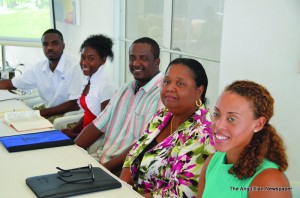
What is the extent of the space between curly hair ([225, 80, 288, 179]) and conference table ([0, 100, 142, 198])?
1.58 feet

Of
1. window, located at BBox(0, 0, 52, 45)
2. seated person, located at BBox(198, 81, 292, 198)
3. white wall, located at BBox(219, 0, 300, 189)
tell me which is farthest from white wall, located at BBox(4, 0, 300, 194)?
window, located at BBox(0, 0, 52, 45)

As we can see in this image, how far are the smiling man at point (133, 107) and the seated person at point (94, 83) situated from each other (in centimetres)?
21

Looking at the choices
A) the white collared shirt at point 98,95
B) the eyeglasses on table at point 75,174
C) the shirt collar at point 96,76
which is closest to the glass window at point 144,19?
the shirt collar at point 96,76

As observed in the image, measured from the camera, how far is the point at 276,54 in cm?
249

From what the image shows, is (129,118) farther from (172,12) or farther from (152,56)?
(172,12)

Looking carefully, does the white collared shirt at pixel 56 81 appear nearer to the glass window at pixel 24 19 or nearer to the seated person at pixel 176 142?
the glass window at pixel 24 19

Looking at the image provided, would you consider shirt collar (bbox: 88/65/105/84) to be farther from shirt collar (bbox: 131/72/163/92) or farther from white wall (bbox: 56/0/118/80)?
white wall (bbox: 56/0/118/80)

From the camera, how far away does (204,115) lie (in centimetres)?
192

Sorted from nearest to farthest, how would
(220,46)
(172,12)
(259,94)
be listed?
(259,94)
(220,46)
(172,12)

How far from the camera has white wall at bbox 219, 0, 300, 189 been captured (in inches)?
94.7

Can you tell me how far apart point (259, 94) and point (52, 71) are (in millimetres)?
2716

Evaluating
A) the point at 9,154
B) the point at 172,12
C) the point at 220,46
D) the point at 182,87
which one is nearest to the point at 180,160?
the point at 182,87

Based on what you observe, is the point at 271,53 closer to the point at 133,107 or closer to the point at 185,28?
the point at 133,107

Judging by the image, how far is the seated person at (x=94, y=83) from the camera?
9.65ft
